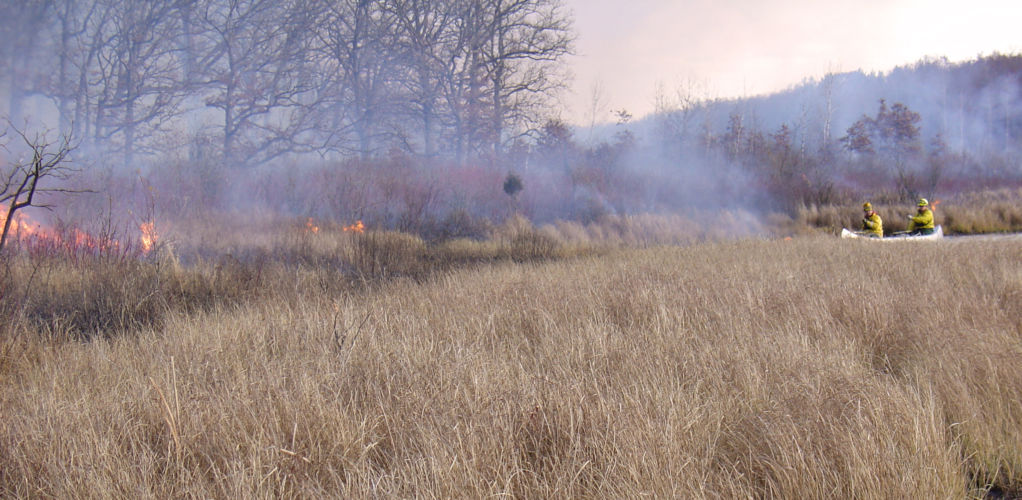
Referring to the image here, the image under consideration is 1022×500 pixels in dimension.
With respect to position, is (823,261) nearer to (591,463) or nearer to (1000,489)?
(1000,489)

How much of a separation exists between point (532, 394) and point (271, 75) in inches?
886

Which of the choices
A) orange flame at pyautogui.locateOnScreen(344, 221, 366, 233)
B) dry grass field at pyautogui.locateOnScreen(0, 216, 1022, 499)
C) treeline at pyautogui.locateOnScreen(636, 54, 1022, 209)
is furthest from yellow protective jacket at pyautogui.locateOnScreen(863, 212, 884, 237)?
orange flame at pyautogui.locateOnScreen(344, 221, 366, 233)

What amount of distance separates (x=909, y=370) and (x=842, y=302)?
1482 millimetres

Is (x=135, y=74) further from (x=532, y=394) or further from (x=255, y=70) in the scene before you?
(x=532, y=394)

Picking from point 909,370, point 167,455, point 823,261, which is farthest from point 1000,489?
point 823,261

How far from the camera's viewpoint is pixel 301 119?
21562 millimetres

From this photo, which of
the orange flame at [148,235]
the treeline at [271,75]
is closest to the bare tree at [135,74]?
the treeline at [271,75]

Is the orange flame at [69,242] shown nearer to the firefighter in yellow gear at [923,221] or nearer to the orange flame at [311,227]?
the orange flame at [311,227]

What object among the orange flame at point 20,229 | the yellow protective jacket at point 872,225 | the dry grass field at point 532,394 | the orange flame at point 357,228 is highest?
the orange flame at point 20,229

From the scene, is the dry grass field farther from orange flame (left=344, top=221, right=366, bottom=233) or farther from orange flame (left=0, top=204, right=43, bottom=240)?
orange flame (left=344, top=221, right=366, bottom=233)

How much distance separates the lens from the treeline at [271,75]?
1967cm

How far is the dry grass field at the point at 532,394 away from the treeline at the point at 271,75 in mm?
16290

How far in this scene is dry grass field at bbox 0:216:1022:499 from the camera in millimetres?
2244

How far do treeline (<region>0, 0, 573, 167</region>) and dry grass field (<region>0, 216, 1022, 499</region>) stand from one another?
16290 mm
